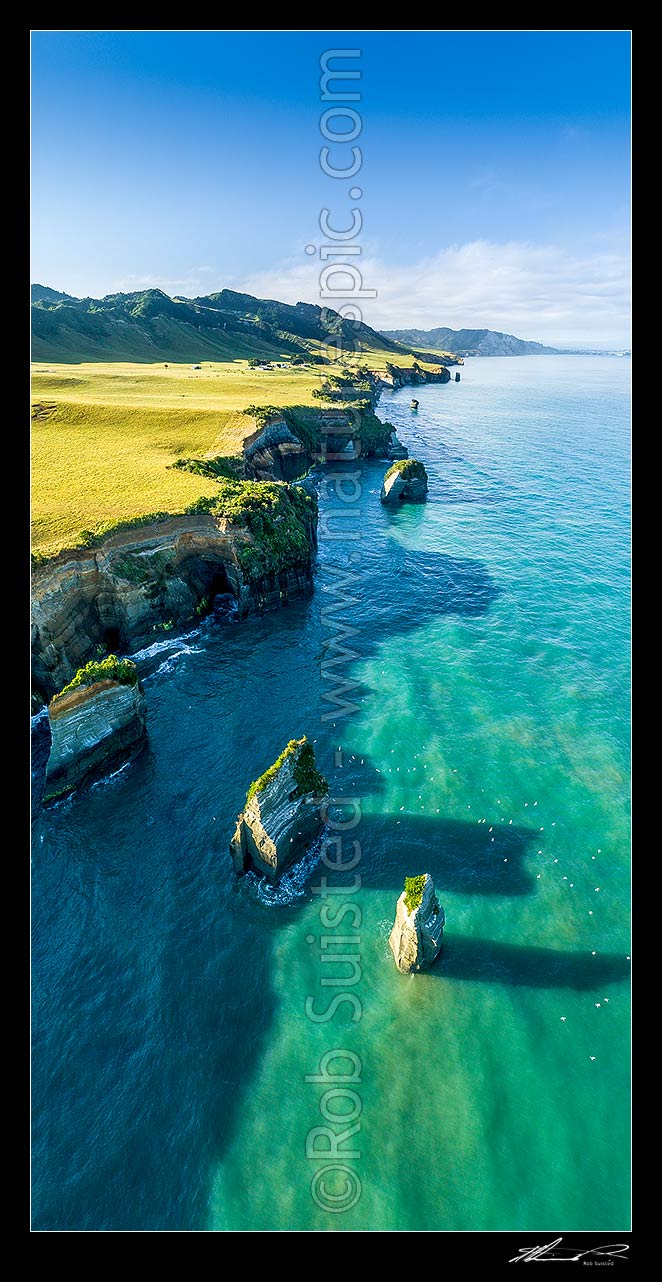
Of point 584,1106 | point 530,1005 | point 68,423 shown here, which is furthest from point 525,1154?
point 68,423

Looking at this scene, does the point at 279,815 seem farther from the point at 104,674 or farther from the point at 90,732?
the point at 104,674

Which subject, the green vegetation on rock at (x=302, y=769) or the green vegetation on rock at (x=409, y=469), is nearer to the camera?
the green vegetation on rock at (x=302, y=769)

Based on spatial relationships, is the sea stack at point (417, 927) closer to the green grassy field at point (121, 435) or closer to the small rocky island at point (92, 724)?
the small rocky island at point (92, 724)

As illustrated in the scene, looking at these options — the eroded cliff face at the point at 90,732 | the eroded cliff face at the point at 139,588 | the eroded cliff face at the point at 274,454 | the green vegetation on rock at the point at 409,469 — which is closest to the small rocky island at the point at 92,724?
the eroded cliff face at the point at 90,732

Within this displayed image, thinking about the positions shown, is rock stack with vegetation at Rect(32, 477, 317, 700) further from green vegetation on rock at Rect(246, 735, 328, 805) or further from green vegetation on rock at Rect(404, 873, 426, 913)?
green vegetation on rock at Rect(404, 873, 426, 913)

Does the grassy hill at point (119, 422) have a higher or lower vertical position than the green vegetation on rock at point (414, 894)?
higher
